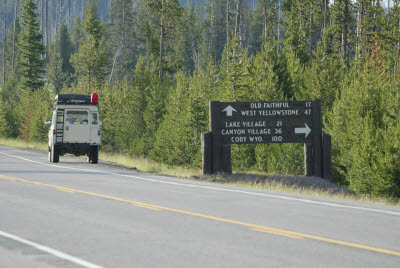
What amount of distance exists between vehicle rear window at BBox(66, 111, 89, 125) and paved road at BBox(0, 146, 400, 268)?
9.59m

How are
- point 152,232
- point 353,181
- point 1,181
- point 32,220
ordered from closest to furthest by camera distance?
point 152,232
point 32,220
point 1,181
point 353,181

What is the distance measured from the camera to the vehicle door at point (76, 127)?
23.2 m

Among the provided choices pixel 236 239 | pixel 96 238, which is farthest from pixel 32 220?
pixel 236 239

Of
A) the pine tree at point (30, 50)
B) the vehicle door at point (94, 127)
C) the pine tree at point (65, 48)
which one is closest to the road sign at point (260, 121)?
the vehicle door at point (94, 127)

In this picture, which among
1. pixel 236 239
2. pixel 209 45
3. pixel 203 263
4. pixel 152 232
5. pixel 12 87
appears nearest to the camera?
pixel 203 263

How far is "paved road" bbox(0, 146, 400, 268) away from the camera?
6520 millimetres

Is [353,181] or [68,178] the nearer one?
[68,178]

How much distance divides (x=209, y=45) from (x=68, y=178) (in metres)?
85.1

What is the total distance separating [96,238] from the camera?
7715mm

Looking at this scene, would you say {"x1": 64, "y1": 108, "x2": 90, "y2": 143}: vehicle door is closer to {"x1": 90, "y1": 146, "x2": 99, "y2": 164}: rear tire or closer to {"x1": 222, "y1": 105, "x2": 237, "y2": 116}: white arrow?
{"x1": 90, "y1": 146, "x2": 99, "y2": 164}: rear tire

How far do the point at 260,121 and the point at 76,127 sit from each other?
30.8ft

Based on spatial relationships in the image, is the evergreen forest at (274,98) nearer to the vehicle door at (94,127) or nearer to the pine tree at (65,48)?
the vehicle door at (94,127)

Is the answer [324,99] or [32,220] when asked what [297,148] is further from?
[32,220]

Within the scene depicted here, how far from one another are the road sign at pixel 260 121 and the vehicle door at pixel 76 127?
812cm
